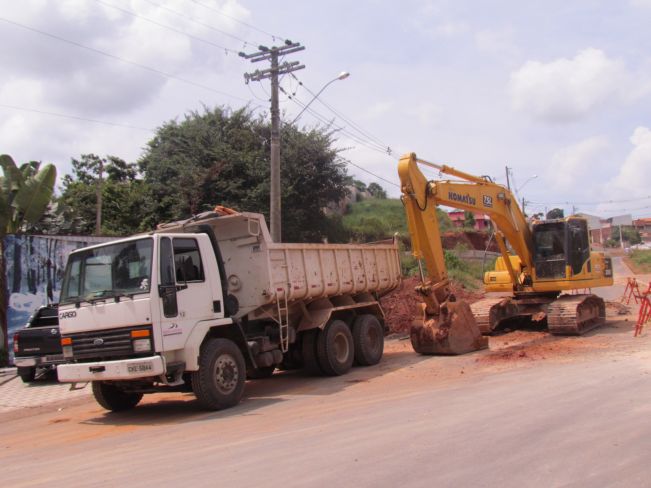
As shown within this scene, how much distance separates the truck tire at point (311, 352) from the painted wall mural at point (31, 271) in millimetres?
8104

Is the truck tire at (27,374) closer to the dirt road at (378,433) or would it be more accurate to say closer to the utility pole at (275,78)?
the dirt road at (378,433)

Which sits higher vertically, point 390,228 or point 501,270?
point 390,228

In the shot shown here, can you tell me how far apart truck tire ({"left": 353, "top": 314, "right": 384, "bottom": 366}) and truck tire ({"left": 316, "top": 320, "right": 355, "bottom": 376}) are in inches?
10.0

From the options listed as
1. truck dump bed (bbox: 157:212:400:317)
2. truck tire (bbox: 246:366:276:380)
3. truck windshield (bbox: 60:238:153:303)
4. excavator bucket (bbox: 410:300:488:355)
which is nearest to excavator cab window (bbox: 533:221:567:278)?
excavator bucket (bbox: 410:300:488:355)

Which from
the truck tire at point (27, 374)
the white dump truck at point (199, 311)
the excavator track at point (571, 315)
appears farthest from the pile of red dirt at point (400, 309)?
the truck tire at point (27, 374)

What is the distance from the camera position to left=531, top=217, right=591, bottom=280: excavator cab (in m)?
16.8

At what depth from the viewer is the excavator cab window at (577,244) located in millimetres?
16859

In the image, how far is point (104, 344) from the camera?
29.6 feet

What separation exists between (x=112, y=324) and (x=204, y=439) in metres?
2.43

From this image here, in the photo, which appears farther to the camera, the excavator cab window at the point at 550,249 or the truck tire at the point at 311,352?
the excavator cab window at the point at 550,249

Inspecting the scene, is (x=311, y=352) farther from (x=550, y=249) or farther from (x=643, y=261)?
(x=643, y=261)

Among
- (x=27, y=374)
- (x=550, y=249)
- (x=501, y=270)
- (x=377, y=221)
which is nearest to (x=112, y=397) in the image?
(x=27, y=374)

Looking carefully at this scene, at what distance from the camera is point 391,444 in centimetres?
661

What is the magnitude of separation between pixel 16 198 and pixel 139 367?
10.5 metres
